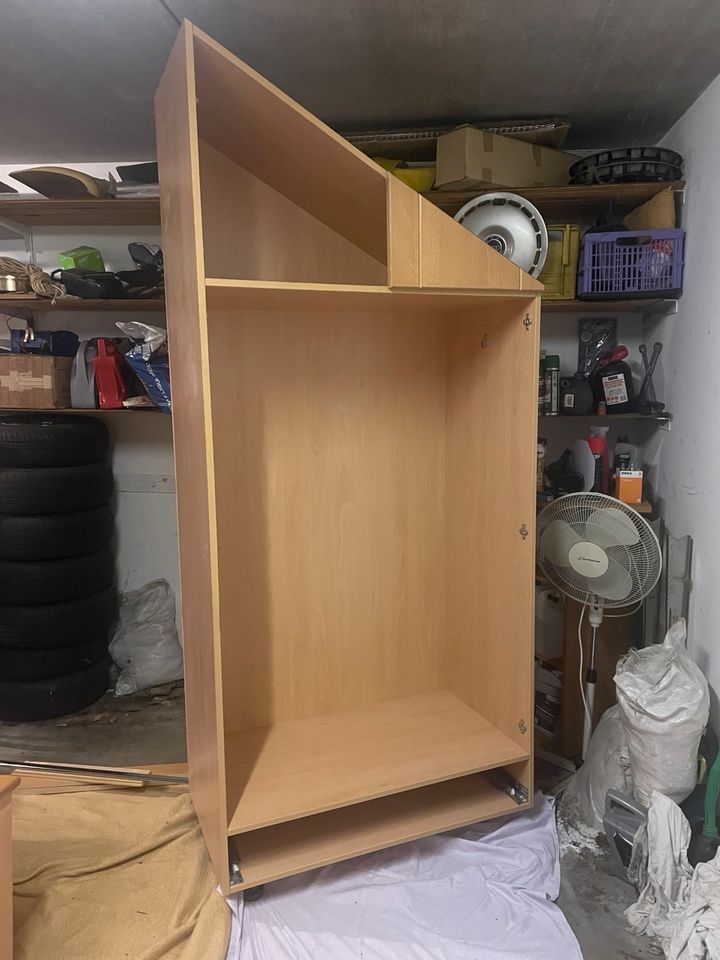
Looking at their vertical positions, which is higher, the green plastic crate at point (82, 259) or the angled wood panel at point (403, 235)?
the green plastic crate at point (82, 259)

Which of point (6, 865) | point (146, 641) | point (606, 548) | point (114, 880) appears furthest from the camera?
point (146, 641)

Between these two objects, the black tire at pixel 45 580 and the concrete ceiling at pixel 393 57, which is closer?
the concrete ceiling at pixel 393 57

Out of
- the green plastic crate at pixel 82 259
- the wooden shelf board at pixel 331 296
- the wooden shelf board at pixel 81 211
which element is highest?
the wooden shelf board at pixel 81 211

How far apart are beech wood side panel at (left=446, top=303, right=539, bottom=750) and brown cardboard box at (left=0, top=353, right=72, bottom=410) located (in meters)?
1.69

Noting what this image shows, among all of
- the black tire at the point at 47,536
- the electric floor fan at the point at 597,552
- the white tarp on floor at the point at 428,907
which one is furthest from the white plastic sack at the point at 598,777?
the black tire at the point at 47,536

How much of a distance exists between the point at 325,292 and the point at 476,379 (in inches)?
26.1

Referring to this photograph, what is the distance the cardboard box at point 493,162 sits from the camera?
2.38 meters

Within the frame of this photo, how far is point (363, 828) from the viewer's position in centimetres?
192

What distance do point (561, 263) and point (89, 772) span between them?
259cm

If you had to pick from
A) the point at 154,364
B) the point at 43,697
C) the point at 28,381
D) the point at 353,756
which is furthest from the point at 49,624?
the point at 353,756

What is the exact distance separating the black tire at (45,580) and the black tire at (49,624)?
0.11ft

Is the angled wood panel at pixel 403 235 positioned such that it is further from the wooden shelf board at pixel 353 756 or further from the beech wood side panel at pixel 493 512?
the wooden shelf board at pixel 353 756

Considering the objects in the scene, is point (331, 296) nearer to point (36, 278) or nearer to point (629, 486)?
point (629, 486)

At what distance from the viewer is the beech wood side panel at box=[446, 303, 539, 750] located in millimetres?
1903
